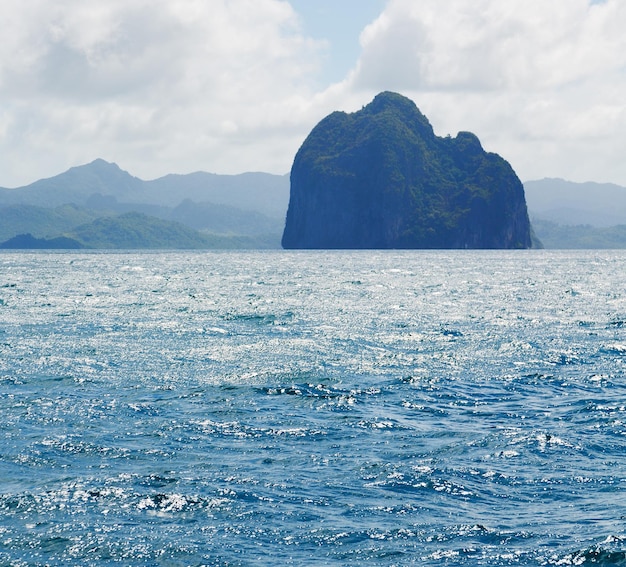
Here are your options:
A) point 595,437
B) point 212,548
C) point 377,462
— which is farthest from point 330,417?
point 212,548

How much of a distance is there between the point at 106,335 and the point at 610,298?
2314 inches

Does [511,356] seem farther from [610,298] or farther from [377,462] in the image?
[610,298]

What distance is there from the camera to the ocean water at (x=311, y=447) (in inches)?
620

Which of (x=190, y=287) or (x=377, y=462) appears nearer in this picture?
(x=377, y=462)

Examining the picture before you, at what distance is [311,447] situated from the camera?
2292cm

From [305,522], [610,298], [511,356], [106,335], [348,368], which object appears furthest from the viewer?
[610,298]

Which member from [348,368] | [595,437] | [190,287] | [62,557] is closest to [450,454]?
[595,437]

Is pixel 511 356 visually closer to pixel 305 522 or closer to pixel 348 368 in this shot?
pixel 348 368

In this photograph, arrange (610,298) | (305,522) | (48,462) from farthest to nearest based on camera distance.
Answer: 1. (610,298)
2. (48,462)
3. (305,522)

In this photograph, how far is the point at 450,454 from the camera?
22.2 m

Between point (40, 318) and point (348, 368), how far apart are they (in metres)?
32.7

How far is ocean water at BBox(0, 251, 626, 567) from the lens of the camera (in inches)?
620

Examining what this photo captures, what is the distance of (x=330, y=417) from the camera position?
2698 centimetres

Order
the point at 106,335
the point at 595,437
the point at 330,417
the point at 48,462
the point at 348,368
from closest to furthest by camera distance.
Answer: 1. the point at 48,462
2. the point at 595,437
3. the point at 330,417
4. the point at 348,368
5. the point at 106,335
